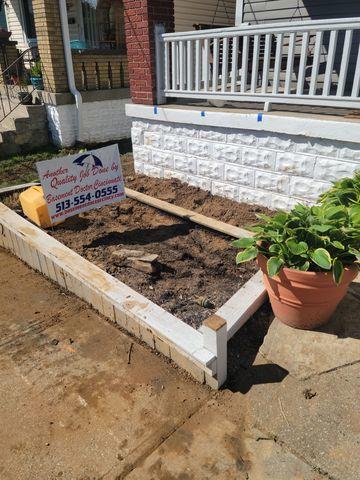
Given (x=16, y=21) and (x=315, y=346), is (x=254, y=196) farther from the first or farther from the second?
(x=16, y=21)

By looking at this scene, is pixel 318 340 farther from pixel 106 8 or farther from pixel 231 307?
pixel 106 8

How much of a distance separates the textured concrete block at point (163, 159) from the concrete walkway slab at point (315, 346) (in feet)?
11.7

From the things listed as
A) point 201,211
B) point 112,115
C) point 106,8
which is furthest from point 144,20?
point 106,8

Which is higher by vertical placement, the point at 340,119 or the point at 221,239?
the point at 340,119

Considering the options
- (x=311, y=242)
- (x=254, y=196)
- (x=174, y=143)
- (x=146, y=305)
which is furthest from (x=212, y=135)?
(x=146, y=305)

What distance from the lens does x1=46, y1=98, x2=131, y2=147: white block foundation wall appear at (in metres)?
8.73

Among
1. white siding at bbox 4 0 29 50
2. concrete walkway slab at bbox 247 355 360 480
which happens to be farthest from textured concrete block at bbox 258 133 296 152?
white siding at bbox 4 0 29 50

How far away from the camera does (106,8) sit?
12.7 metres

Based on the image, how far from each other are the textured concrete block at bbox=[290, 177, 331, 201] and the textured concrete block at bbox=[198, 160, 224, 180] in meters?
1.07

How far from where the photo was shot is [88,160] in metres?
4.43

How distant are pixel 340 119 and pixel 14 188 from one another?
4.49 meters

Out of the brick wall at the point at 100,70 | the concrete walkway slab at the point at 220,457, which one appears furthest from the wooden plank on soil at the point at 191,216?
the brick wall at the point at 100,70

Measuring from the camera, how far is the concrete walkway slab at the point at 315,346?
8.98 feet

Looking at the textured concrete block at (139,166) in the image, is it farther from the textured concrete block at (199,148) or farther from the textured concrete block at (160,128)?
the textured concrete block at (199,148)
